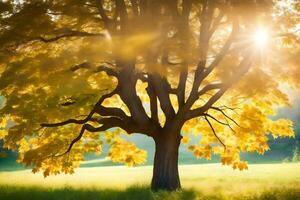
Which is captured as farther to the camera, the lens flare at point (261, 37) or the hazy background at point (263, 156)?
the hazy background at point (263, 156)

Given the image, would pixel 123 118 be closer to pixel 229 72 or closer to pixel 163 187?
pixel 163 187

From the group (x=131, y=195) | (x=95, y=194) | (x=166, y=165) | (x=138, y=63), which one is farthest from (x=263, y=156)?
(x=138, y=63)

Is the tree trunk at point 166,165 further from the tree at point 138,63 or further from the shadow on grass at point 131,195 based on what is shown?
the shadow on grass at point 131,195

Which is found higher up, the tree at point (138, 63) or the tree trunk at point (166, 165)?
→ the tree at point (138, 63)

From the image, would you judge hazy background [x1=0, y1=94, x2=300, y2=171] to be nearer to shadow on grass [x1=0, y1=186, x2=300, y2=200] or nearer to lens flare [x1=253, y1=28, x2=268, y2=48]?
shadow on grass [x1=0, y1=186, x2=300, y2=200]

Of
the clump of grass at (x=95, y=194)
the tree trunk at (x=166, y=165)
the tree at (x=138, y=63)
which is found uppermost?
the tree at (x=138, y=63)

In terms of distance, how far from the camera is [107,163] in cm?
6462

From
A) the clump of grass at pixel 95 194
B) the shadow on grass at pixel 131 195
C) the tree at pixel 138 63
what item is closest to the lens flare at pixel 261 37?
the tree at pixel 138 63

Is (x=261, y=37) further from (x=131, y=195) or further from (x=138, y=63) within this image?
(x=131, y=195)

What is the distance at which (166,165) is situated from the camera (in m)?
17.5

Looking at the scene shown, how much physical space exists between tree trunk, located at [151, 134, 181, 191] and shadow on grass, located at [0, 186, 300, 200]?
712 millimetres

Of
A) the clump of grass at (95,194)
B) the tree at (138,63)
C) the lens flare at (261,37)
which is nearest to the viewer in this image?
the tree at (138,63)

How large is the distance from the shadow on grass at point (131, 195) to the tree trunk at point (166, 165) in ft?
2.34

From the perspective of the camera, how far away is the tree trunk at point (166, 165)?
17.4m
